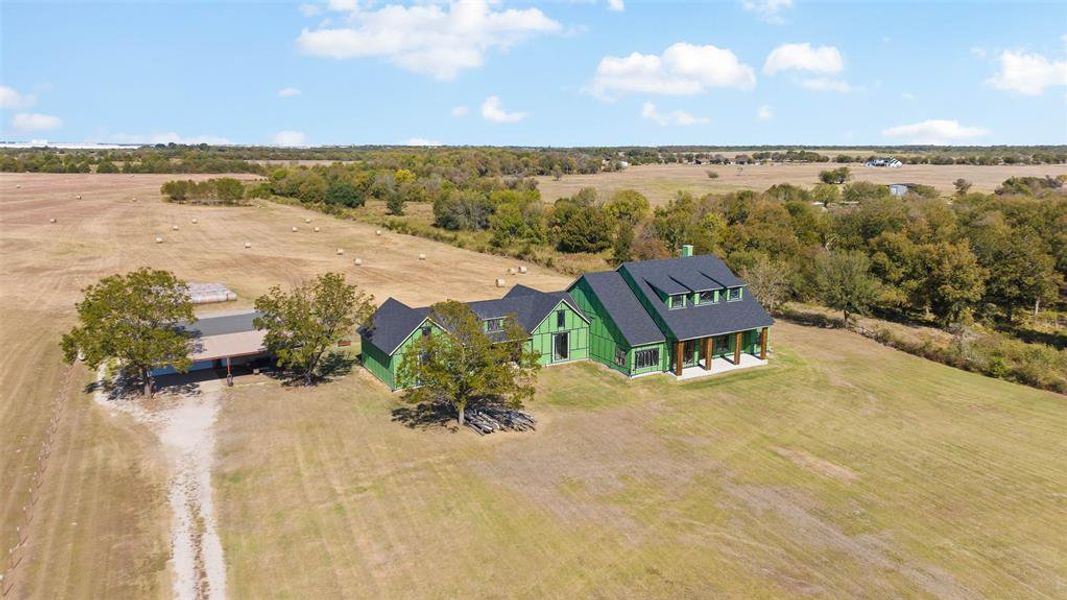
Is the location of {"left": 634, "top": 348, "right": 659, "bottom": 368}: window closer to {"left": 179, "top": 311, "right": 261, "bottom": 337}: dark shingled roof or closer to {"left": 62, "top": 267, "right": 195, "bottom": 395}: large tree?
{"left": 179, "top": 311, "right": 261, "bottom": 337}: dark shingled roof

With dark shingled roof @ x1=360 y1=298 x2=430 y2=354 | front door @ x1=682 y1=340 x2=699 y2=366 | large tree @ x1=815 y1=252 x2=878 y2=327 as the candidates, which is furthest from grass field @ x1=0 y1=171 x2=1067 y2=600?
large tree @ x1=815 y1=252 x2=878 y2=327

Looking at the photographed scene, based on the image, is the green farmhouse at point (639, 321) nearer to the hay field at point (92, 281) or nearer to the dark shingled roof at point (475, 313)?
the dark shingled roof at point (475, 313)

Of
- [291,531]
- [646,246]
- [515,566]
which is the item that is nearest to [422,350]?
[291,531]

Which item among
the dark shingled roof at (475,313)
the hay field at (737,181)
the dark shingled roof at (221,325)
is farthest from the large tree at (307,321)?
the hay field at (737,181)

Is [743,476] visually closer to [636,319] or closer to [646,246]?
[636,319]

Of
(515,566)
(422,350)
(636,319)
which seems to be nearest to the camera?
(515,566)

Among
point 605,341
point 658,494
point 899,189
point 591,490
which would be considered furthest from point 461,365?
point 899,189
